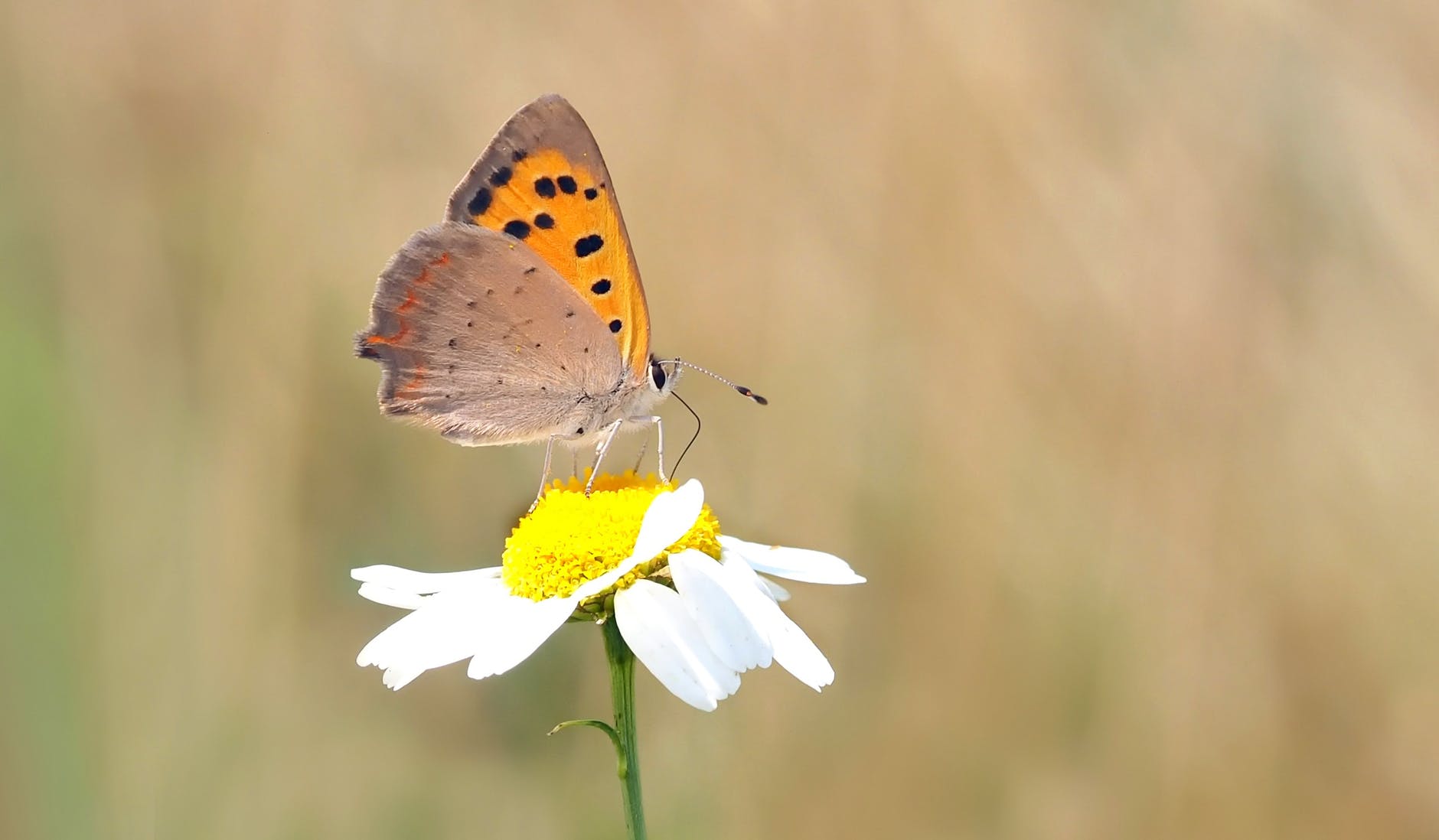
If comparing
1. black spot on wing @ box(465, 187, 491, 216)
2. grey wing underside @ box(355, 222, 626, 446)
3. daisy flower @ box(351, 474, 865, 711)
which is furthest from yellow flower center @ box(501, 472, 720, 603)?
black spot on wing @ box(465, 187, 491, 216)

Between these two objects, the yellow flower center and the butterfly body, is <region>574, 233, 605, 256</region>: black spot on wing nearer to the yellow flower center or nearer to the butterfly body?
the butterfly body

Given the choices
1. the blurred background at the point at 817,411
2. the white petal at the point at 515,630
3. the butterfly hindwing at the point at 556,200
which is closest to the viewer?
the white petal at the point at 515,630

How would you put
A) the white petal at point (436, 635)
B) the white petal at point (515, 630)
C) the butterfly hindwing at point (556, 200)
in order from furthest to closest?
1. the butterfly hindwing at point (556, 200)
2. the white petal at point (436, 635)
3. the white petal at point (515, 630)

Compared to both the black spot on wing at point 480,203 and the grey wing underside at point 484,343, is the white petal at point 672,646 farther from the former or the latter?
the black spot on wing at point 480,203

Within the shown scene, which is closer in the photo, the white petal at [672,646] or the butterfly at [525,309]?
the white petal at [672,646]

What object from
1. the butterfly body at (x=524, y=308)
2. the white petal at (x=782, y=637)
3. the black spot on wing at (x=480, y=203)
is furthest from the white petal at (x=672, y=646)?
the black spot on wing at (x=480, y=203)

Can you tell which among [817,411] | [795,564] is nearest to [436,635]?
[795,564]
